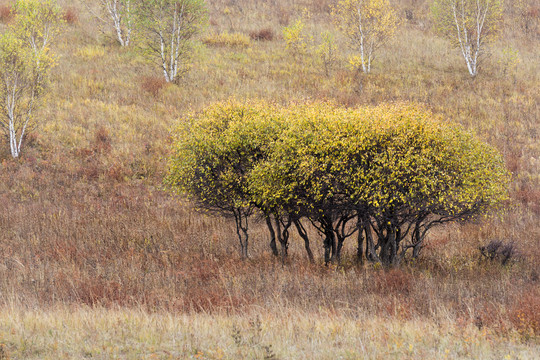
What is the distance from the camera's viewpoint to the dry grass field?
22.5 feet

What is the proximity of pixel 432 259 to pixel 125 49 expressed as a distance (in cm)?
3073

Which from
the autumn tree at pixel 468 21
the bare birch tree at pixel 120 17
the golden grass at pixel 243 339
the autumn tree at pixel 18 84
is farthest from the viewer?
the bare birch tree at pixel 120 17

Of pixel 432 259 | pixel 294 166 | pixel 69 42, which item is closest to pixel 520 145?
pixel 432 259

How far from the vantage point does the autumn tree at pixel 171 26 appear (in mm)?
29656

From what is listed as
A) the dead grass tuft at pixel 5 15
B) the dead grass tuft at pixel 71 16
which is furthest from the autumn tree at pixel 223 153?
the dead grass tuft at pixel 71 16

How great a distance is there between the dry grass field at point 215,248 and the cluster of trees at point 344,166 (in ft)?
5.88

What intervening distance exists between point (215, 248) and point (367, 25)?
2645 centimetres

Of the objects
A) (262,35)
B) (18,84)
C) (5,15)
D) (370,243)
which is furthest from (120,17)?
(370,243)

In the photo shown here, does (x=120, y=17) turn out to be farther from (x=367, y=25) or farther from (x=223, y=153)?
(x=223, y=153)

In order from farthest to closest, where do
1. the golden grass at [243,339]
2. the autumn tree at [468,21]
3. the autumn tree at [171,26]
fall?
the autumn tree at [468,21], the autumn tree at [171,26], the golden grass at [243,339]

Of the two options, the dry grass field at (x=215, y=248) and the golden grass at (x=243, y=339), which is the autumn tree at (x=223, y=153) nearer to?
the dry grass field at (x=215, y=248)

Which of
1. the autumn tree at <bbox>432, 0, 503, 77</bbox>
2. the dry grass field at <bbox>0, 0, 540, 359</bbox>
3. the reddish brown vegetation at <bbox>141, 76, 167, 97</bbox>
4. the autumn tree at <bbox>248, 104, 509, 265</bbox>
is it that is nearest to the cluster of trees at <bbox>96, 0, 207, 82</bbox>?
the reddish brown vegetation at <bbox>141, 76, 167, 97</bbox>

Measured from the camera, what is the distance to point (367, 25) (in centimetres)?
3444

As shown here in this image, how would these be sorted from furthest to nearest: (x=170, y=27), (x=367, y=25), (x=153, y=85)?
(x=367, y=25), (x=170, y=27), (x=153, y=85)
